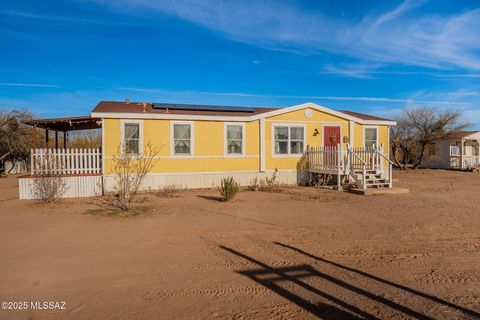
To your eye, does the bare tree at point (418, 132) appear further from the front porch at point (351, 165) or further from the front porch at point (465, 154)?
the front porch at point (351, 165)

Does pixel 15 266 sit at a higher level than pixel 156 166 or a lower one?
lower

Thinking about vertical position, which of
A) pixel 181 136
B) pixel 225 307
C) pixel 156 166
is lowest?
pixel 225 307

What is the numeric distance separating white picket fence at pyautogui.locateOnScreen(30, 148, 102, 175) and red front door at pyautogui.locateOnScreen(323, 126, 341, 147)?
9912 millimetres

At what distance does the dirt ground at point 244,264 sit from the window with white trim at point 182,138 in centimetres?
538

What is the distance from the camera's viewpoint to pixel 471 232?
6.50m

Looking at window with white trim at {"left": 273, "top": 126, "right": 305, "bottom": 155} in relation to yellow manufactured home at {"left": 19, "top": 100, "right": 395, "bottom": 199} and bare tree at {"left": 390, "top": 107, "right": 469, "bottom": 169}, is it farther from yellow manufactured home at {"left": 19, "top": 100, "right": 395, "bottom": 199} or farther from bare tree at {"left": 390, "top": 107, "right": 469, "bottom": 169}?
bare tree at {"left": 390, "top": 107, "right": 469, "bottom": 169}

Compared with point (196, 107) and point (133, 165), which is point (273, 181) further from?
point (133, 165)

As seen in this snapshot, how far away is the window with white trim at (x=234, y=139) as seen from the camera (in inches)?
572

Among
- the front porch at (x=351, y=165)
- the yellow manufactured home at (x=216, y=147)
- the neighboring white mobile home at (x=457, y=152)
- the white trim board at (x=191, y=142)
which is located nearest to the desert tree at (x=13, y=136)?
the yellow manufactured home at (x=216, y=147)

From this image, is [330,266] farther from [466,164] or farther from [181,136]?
[466,164]

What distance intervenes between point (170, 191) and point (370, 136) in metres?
10.1

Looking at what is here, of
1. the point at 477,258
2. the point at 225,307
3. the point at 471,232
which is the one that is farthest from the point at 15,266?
the point at 471,232

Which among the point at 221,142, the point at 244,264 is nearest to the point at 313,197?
the point at 221,142

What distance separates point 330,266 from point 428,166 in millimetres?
29924
